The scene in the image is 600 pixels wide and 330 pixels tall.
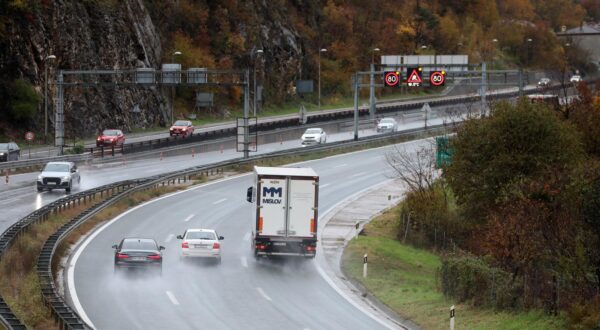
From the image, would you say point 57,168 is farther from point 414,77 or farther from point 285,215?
point 414,77

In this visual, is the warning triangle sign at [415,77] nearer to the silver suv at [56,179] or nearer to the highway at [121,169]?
the highway at [121,169]

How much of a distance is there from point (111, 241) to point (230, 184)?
21802 millimetres

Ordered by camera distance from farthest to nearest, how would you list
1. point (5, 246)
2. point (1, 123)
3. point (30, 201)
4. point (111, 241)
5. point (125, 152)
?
point (1, 123) < point (125, 152) < point (30, 201) < point (111, 241) < point (5, 246)

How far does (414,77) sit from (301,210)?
46.0m

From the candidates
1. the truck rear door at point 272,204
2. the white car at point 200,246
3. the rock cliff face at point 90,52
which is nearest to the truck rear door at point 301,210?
the truck rear door at point 272,204

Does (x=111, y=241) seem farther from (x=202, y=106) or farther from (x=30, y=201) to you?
(x=202, y=106)

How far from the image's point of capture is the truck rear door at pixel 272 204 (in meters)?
39.4

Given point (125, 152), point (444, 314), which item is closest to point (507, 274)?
point (444, 314)

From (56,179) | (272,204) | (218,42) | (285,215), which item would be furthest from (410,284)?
(218,42)

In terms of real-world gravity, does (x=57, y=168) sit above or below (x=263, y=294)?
above

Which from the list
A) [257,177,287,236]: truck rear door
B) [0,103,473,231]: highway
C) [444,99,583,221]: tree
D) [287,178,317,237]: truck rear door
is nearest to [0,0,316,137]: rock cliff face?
[0,103,473,231]: highway

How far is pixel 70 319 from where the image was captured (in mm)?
25703

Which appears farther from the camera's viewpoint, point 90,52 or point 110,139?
point 90,52

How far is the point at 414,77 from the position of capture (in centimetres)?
8375
